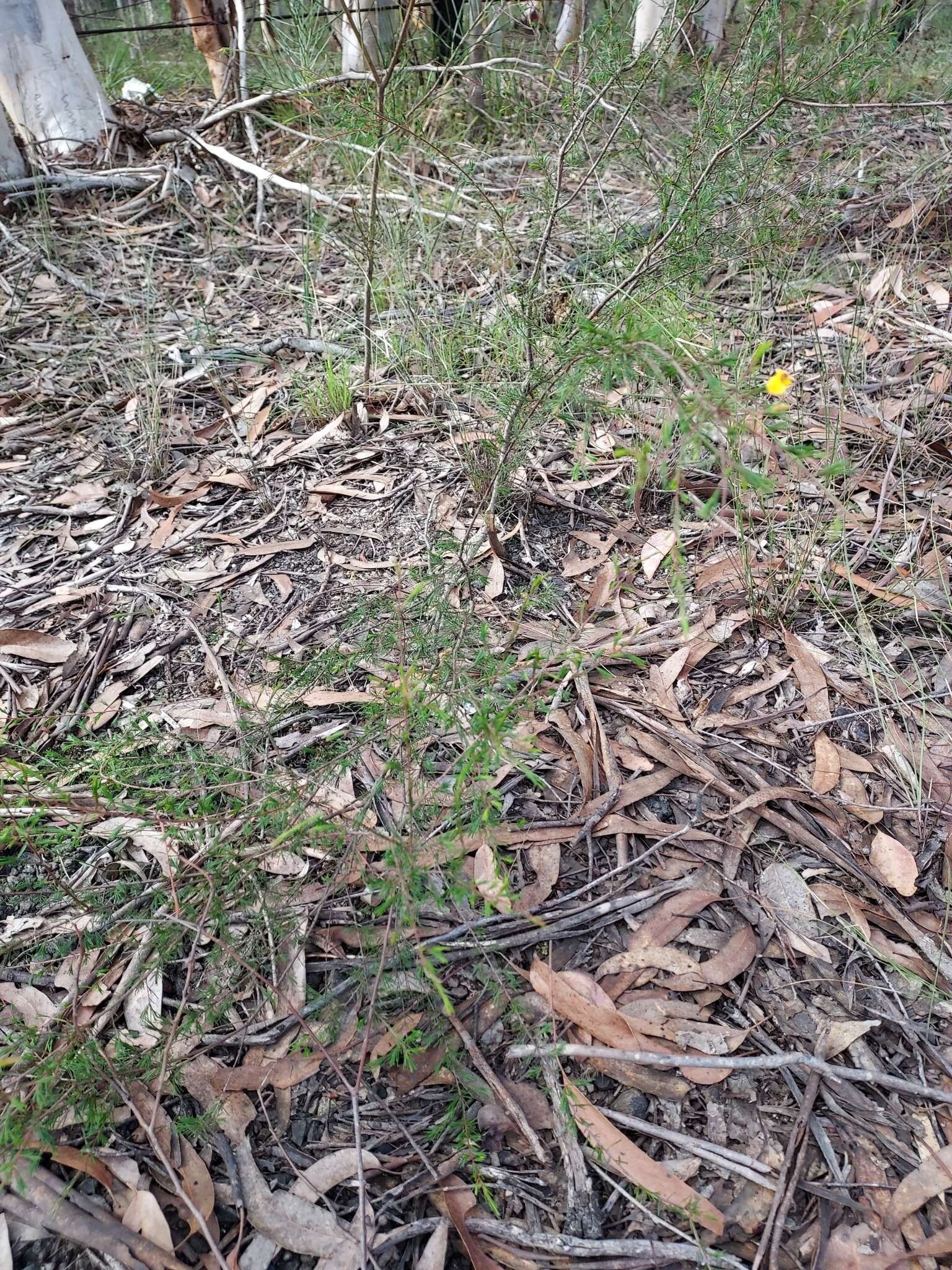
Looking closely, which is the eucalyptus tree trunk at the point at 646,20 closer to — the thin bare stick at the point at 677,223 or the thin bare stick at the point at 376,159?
the thin bare stick at the point at 376,159

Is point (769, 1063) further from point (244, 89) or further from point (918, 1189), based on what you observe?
point (244, 89)

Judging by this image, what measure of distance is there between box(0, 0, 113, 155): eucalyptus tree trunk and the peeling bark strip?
2.11 feet

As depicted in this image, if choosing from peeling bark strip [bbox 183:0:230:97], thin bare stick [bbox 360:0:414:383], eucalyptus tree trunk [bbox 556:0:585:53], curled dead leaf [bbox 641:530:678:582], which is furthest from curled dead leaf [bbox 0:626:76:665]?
peeling bark strip [bbox 183:0:230:97]

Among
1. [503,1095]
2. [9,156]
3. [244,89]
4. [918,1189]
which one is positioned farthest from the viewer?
[244,89]

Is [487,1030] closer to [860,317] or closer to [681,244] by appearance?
[681,244]

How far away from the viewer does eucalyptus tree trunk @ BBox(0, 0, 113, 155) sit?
141 inches

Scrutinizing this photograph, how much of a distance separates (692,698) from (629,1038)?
0.74 metres

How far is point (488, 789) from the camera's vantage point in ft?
4.62

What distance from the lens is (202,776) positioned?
1558mm

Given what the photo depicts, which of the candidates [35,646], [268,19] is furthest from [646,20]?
[35,646]

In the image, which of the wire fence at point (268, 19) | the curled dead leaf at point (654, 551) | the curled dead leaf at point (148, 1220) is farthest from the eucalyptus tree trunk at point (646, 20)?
the curled dead leaf at point (148, 1220)

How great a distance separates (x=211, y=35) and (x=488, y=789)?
15.3 ft

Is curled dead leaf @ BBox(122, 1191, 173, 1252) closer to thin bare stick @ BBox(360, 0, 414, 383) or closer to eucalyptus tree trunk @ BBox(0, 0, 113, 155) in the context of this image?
thin bare stick @ BBox(360, 0, 414, 383)

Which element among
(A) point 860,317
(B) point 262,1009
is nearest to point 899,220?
(A) point 860,317
